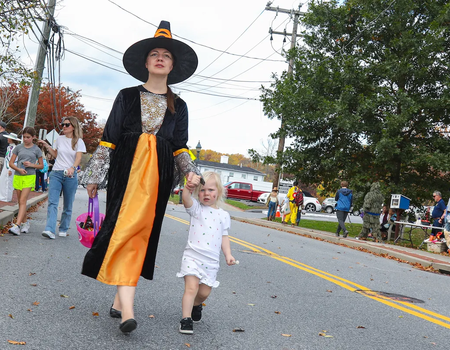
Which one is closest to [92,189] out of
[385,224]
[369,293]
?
[369,293]

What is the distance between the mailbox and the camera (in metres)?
18.0

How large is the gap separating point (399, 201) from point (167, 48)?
50.6 feet

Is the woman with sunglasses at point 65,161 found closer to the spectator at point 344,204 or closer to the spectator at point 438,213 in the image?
the spectator at point 344,204

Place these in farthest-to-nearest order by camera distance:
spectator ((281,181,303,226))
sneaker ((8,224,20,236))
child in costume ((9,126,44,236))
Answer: spectator ((281,181,303,226)) < child in costume ((9,126,44,236)) < sneaker ((8,224,20,236))

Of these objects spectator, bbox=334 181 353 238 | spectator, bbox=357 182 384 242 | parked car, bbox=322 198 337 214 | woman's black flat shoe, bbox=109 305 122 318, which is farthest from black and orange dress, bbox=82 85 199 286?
parked car, bbox=322 198 337 214


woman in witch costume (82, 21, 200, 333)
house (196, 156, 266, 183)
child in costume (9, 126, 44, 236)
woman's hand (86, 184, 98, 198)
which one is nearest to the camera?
woman in witch costume (82, 21, 200, 333)

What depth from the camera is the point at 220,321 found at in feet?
14.9

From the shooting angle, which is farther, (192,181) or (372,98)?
(372,98)

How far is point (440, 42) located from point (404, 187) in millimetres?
5469

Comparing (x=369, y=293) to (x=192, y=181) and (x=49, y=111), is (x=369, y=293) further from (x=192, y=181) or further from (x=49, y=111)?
(x=49, y=111)

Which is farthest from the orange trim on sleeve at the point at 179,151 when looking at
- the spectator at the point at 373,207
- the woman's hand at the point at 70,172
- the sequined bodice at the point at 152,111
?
the spectator at the point at 373,207

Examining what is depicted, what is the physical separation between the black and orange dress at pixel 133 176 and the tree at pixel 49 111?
32310mm

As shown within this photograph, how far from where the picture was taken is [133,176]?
3840 millimetres

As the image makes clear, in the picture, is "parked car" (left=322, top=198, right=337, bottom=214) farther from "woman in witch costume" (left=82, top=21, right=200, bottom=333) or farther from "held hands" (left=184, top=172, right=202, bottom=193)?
"held hands" (left=184, top=172, right=202, bottom=193)
